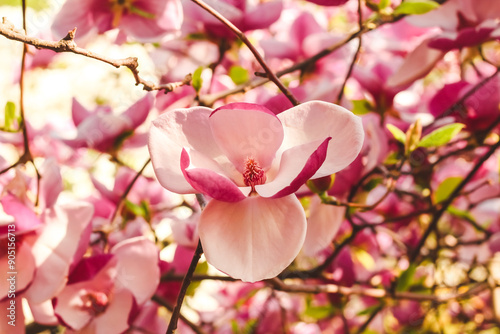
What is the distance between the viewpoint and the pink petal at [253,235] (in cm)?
31

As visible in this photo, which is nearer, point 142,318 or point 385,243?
point 142,318

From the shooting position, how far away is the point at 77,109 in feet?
2.01

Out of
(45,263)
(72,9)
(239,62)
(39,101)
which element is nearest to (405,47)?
(239,62)

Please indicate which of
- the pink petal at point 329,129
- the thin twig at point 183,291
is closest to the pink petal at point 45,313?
the thin twig at point 183,291

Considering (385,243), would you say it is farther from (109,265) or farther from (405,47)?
(109,265)

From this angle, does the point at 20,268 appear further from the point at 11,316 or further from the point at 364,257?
the point at 364,257

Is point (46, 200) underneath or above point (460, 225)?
above

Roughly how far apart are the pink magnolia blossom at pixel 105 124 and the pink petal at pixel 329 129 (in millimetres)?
264

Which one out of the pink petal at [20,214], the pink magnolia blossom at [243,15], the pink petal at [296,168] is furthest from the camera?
the pink magnolia blossom at [243,15]

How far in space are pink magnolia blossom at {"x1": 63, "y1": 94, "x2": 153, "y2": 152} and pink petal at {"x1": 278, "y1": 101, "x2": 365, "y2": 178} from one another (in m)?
0.26

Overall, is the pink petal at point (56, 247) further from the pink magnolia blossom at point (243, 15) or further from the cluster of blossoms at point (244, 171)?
the pink magnolia blossom at point (243, 15)

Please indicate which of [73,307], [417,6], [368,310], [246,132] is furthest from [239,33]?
[368,310]

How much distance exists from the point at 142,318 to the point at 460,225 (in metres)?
0.58

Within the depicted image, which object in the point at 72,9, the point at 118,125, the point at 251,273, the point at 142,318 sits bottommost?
the point at 142,318
